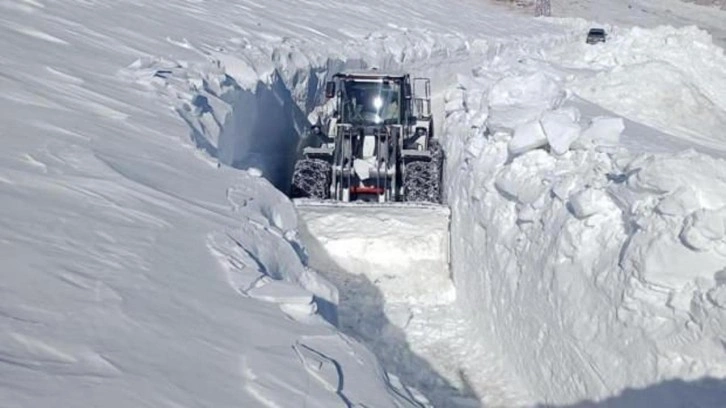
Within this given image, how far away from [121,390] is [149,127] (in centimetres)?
Answer: 433

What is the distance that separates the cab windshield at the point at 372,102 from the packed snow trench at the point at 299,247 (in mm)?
847

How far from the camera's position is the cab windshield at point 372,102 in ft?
42.5

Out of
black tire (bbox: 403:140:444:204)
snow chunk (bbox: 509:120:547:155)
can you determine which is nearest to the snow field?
snow chunk (bbox: 509:120:547:155)

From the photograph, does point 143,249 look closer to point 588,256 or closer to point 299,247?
point 299,247

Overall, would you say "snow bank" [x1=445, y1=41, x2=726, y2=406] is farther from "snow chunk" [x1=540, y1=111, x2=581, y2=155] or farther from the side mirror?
the side mirror

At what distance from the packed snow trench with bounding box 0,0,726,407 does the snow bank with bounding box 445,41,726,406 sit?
20 mm

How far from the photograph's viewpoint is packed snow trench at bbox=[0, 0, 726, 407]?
419cm

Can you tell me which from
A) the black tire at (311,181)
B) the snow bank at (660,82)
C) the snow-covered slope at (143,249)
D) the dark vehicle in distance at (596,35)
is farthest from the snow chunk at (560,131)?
the dark vehicle in distance at (596,35)

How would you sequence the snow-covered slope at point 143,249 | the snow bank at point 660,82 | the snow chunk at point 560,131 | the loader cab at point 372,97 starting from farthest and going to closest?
1. the snow bank at point 660,82
2. the loader cab at point 372,97
3. the snow chunk at point 560,131
4. the snow-covered slope at point 143,249

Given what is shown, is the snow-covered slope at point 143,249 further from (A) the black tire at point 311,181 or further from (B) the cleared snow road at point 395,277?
(B) the cleared snow road at point 395,277

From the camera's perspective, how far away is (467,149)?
1095cm

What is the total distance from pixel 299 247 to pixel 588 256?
2116 millimetres

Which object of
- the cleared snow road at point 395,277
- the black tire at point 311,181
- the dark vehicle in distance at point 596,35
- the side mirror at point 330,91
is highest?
the dark vehicle in distance at point 596,35

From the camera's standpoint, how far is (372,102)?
43.1 feet
